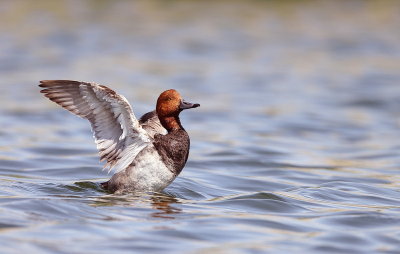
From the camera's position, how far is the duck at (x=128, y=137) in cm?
747

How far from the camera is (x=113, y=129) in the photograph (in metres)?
7.75

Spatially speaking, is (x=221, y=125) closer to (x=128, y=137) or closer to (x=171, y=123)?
(x=171, y=123)

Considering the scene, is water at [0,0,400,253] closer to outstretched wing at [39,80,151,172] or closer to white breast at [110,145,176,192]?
white breast at [110,145,176,192]

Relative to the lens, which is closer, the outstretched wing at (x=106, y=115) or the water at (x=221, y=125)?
the water at (x=221, y=125)

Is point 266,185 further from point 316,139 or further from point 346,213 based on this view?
point 316,139

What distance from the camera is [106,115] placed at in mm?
7613

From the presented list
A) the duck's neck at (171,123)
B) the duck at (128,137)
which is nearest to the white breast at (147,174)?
the duck at (128,137)

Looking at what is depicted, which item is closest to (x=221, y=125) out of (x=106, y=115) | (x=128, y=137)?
(x=128, y=137)

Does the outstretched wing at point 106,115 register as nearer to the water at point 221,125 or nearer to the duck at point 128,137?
the duck at point 128,137

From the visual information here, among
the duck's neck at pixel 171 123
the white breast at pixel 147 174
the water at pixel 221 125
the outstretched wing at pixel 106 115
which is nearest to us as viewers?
the water at pixel 221 125

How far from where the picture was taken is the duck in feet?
24.5

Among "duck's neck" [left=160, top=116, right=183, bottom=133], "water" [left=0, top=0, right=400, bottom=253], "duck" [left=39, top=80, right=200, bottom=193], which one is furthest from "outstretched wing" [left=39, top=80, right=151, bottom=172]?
"water" [left=0, top=0, right=400, bottom=253]

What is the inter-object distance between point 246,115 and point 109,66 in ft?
15.1

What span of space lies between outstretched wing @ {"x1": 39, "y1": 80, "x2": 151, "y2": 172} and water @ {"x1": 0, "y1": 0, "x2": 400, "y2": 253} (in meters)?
0.45
